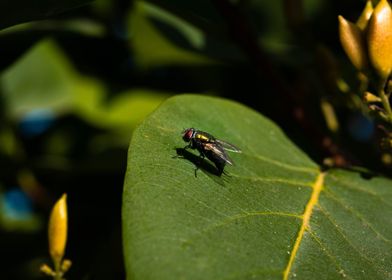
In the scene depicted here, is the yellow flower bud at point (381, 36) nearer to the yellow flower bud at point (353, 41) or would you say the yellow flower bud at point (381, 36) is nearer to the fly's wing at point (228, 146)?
the yellow flower bud at point (353, 41)

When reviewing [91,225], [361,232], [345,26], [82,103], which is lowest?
[91,225]

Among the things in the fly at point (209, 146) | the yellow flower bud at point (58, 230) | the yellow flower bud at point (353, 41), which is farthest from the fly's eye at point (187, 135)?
the yellow flower bud at point (353, 41)

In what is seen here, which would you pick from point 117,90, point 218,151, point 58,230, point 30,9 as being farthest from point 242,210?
point 117,90

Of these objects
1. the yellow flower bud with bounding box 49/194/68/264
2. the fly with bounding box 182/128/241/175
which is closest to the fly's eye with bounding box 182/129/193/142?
the fly with bounding box 182/128/241/175

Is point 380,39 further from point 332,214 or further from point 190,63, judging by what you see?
point 190,63

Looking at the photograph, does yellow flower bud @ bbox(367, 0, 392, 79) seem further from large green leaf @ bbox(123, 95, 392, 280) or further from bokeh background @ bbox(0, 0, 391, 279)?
bokeh background @ bbox(0, 0, 391, 279)

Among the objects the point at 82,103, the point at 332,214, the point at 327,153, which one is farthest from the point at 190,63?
the point at 332,214

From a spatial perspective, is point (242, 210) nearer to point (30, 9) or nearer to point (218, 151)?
point (218, 151)
